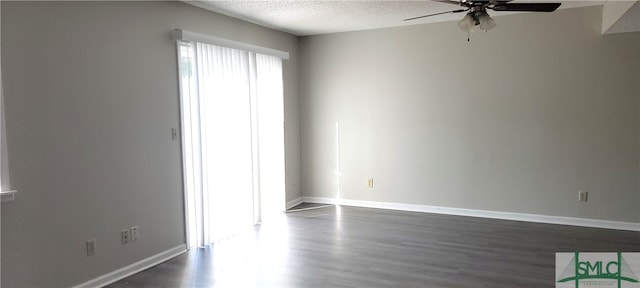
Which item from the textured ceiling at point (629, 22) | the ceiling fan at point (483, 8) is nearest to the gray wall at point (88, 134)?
the ceiling fan at point (483, 8)

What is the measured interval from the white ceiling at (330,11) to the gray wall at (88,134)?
482 mm

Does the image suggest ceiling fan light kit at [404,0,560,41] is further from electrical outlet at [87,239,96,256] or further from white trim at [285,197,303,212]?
white trim at [285,197,303,212]

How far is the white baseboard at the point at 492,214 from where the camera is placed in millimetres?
4496

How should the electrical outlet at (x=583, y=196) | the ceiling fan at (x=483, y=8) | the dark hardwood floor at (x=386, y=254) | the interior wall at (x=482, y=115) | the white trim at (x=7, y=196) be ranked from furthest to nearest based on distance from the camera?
the electrical outlet at (x=583, y=196)
the interior wall at (x=482, y=115)
the dark hardwood floor at (x=386, y=254)
the ceiling fan at (x=483, y=8)
the white trim at (x=7, y=196)

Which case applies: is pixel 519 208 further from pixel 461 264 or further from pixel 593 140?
pixel 461 264

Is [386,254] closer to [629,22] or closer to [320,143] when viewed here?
[320,143]

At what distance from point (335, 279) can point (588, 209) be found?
3.11 metres

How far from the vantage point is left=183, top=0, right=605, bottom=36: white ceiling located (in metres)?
4.04

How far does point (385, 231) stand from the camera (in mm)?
4508

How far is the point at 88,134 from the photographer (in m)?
3.08

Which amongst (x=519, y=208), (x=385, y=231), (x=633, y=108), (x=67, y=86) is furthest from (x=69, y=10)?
(x=633, y=108)

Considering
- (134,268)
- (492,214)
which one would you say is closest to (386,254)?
(492,214)

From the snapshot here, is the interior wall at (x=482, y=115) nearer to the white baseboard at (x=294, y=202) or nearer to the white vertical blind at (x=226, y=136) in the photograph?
the white baseboard at (x=294, y=202)

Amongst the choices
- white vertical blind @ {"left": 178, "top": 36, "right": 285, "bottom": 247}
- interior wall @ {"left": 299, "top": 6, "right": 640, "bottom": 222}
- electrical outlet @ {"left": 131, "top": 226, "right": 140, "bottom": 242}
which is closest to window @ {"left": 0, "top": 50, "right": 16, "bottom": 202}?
electrical outlet @ {"left": 131, "top": 226, "right": 140, "bottom": 242}
